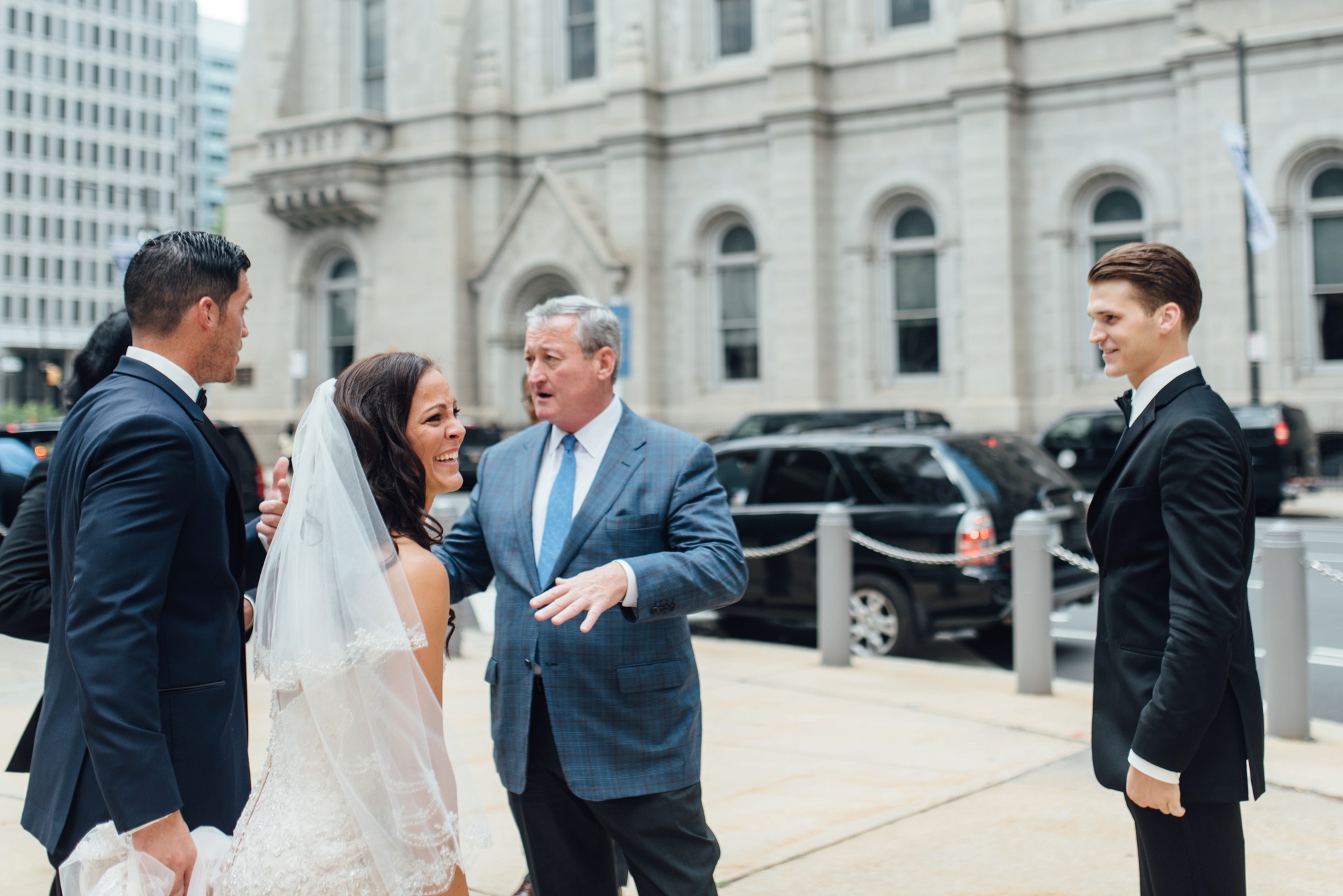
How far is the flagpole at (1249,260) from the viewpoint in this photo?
19.6m

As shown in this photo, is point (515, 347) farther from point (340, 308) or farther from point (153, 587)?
point (153, 587)

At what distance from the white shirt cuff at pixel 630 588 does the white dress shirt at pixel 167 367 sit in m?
1.11

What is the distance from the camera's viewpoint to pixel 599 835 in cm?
362

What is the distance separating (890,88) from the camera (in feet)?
79.6

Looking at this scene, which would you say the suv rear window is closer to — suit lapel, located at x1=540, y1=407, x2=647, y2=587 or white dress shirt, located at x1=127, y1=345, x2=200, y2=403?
suit lapel, located at x1=540, y1=407, x2=647, y2=587

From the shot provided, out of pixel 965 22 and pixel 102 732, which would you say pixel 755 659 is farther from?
pixel 965 22

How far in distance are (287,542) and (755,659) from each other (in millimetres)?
6869

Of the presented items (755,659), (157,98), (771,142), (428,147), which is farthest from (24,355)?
(755,659)

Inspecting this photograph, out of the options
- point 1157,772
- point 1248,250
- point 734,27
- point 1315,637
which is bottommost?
point 1315,637

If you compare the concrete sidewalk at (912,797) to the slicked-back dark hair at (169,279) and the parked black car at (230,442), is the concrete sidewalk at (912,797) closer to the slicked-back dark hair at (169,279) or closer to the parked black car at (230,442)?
the parked black car at (230,442)

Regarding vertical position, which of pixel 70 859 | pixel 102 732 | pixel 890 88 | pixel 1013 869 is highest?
pixel 890 88

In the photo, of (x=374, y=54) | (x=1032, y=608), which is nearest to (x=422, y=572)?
(x=1032, y=608)

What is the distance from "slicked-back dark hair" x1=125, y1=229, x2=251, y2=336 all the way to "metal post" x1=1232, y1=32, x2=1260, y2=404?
19224mm

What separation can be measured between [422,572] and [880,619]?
715 cm
